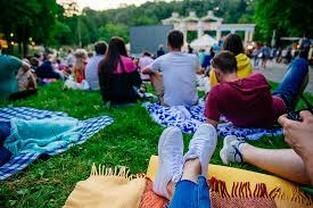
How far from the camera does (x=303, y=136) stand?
2.11 m

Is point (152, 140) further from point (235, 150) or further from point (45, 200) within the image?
point (45, 200)

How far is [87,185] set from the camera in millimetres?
2760

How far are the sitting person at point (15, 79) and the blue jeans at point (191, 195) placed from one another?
574 cm

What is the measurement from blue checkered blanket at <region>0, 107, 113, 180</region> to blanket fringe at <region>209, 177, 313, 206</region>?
1797 millimetres

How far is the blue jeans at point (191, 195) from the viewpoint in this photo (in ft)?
5.98

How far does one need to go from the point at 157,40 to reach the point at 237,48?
21.2 metres

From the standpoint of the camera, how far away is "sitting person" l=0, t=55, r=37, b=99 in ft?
23.0

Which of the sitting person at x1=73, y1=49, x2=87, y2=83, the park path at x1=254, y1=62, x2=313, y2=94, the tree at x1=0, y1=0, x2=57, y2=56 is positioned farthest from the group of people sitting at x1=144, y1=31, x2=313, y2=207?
the tree at x1=0, y1=0, x2=57, y2=56

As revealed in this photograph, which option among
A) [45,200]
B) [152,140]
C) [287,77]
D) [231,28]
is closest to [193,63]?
[287,77]

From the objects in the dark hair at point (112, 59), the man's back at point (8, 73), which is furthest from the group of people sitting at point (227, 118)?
the man's back at point (8, 73)

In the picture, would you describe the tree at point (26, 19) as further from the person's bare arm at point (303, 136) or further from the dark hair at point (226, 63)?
the person's bare arm at point (303, 136)

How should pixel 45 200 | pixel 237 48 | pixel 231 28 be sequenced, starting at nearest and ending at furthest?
pixel 45 200
pixel 237 48
pixel 231 28

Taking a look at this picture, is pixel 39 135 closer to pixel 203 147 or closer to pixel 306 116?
pixel 203 147

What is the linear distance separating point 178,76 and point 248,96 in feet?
6.26
